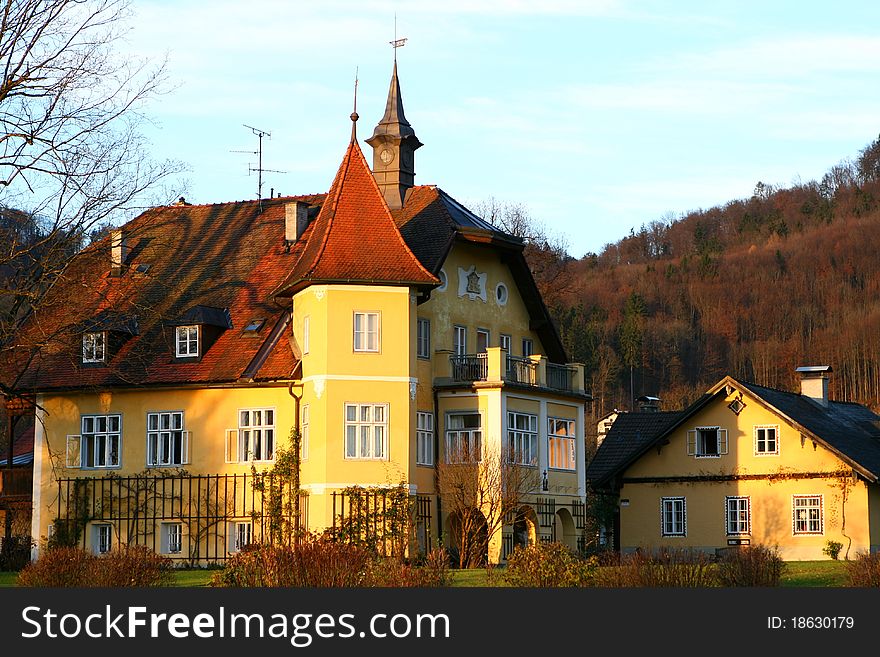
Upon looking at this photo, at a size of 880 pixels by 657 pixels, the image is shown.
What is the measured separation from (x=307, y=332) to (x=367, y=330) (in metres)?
1.69

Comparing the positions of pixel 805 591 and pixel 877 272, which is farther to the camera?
pixel 877 272

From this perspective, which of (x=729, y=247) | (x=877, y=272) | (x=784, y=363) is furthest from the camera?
(x=729, y=247)

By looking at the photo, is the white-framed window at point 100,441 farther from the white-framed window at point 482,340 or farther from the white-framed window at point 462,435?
the white-framed window at point 482,340

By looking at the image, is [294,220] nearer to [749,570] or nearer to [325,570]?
[325,570]

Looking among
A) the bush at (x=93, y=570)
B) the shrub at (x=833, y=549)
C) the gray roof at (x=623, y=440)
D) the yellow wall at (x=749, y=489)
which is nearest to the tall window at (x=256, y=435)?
the bush at (x=93, y=570)

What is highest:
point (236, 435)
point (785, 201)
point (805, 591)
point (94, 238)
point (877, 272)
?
point (785, 201)

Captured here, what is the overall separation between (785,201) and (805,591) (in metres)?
126

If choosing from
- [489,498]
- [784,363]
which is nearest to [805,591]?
[489,498]

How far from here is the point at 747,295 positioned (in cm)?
12431

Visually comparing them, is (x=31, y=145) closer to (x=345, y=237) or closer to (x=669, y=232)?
(x=345, y=237)

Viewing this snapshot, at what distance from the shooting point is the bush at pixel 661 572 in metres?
21.7

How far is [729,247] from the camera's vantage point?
134 m

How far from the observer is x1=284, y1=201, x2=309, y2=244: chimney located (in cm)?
4188

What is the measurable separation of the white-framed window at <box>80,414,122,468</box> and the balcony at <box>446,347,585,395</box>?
9.02m
